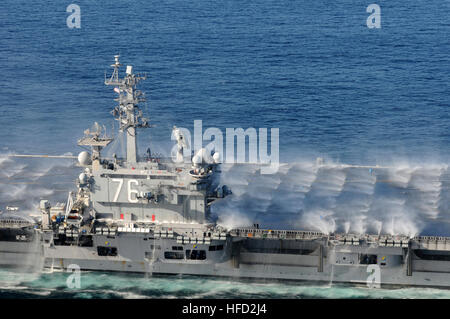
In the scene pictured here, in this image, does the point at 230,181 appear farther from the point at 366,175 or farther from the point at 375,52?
the point at 375,52

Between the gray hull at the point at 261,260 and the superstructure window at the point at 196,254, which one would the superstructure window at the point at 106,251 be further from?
the superstructure window at the point at 196,254

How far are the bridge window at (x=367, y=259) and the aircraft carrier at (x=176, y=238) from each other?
0.09m

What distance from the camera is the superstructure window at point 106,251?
61.6 metres

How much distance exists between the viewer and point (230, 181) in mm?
75938

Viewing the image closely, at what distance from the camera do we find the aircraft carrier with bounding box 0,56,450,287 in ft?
195

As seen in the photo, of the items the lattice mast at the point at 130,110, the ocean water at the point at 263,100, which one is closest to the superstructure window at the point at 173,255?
the ocean water at the point at 263,100

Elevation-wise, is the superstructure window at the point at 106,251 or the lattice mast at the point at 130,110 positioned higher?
the lattice mast at the point at 130,110

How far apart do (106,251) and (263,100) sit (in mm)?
44797

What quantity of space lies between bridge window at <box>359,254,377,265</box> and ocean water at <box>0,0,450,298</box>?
248 cm

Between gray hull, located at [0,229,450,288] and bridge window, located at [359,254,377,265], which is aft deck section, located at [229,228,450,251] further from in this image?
bridge window, located at [359,254,377,265]

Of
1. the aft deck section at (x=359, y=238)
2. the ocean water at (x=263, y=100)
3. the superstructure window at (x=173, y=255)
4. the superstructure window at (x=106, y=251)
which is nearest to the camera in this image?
the aft deck section at (x=359, y=238)

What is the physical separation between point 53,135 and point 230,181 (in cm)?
2667

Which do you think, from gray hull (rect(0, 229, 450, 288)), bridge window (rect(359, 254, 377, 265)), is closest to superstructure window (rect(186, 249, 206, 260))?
gray hull (rect(0, 229, 450, 288))
